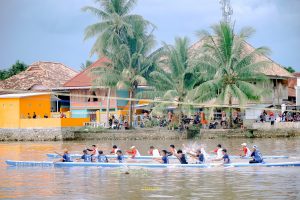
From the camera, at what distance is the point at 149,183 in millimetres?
21031

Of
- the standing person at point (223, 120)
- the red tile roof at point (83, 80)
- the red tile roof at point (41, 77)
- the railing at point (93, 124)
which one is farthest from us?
the red tile roof at point (41, 77)

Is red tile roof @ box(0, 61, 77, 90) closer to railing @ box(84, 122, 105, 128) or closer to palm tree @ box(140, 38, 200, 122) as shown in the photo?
railing @ box(84, 122, 105, 128)

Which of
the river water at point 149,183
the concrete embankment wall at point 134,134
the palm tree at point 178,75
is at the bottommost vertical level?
the river water at point 149,183

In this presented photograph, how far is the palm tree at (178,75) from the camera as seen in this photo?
142 feet

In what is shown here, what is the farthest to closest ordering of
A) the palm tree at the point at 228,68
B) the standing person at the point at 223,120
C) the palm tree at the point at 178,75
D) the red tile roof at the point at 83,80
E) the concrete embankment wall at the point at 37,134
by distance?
1. the red tile roof at the point at 83,80
2. the standing person at the point at 223,120
3. the palm tree at the point at 178,75
4. the concrete embankment wall at the point at 37,134
5. the palm tree at the point at 228,68

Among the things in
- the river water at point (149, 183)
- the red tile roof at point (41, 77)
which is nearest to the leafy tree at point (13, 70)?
the red tile roof at point (41, 77)

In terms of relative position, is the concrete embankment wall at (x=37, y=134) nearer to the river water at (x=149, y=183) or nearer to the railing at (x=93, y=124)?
the railing at (x=93, y=124)

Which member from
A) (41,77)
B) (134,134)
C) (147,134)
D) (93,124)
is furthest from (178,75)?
(41,77)

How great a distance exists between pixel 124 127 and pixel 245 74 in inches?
344

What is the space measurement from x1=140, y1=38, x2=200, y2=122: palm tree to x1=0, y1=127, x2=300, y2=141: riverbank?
2.05 meters

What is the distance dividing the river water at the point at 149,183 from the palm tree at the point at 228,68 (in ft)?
43.8

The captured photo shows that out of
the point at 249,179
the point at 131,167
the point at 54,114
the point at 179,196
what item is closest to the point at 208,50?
the point at 54,114

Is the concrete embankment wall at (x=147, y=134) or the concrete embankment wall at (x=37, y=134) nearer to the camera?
the concrete embankment wall at (x=147, y=134)

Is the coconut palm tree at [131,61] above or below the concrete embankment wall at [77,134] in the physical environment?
above
